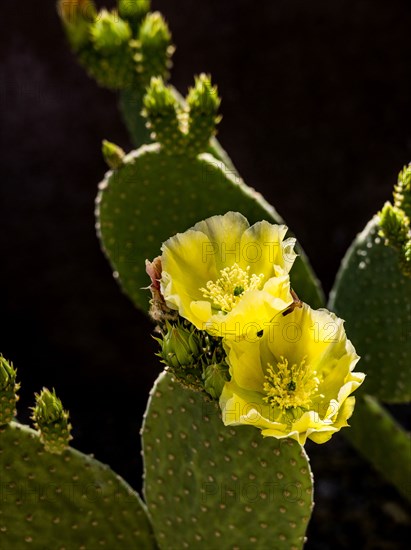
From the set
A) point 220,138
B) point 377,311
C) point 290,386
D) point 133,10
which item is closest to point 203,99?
point 133,10

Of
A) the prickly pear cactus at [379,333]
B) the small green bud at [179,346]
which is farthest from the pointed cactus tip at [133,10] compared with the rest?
the small green bud at [179,346]

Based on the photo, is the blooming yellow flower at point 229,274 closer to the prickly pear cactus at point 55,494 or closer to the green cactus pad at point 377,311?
the prickly pear cactus at point 55,494

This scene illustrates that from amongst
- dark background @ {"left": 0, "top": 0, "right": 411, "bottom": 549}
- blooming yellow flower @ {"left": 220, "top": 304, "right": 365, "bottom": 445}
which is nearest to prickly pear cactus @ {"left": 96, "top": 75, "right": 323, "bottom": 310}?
blooming yellow flower @ {"left": 220, "top": 304, "right": 365, "bottom": 445}

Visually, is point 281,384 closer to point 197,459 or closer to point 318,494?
point 197,459

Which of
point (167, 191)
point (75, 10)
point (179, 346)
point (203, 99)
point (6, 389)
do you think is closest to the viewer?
point (179, 346)

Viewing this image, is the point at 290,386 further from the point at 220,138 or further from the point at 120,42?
the point at 220,138

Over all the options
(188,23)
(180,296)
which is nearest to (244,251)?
(180,296)

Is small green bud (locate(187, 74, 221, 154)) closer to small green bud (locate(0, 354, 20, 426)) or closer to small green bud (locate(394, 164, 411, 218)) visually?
small green bud (locate(394, 164, 411, 218))
